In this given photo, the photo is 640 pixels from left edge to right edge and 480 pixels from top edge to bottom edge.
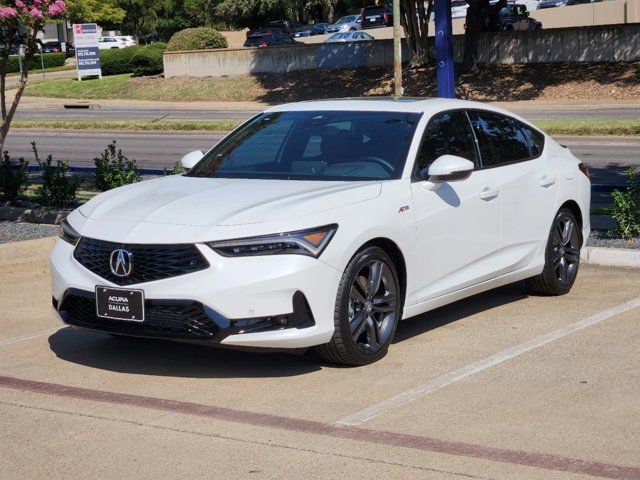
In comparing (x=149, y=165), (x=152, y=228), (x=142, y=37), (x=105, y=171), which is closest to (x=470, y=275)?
(x=152, y=228)

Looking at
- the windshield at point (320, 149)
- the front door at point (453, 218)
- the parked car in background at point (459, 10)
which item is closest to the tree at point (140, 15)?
the parked car in background at point (459, 10)

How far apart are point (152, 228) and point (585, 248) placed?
4992 mm

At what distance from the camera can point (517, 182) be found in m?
8.30

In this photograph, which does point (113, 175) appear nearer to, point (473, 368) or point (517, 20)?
point (473, 368)

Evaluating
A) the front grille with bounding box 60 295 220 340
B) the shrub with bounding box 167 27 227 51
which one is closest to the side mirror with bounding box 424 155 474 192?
the front grille with bounding box 60 295 220 340

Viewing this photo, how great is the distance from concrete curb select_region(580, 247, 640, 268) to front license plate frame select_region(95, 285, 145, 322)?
199 inches

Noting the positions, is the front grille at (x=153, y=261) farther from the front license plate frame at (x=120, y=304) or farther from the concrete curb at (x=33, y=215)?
the concrete curb at (x=33, y=215)

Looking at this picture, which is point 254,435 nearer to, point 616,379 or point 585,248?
point 616,379

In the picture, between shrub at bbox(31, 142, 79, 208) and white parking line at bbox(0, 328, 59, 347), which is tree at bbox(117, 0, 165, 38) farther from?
white parking line at bbox(0, 328, 59, 347)

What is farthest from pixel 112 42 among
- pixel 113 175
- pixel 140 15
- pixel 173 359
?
pixel 173 359

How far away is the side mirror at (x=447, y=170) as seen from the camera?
23.7 feet

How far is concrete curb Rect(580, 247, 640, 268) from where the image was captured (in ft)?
32.2

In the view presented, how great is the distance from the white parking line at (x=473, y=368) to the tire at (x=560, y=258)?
570 mm

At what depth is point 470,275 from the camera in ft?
25.6
